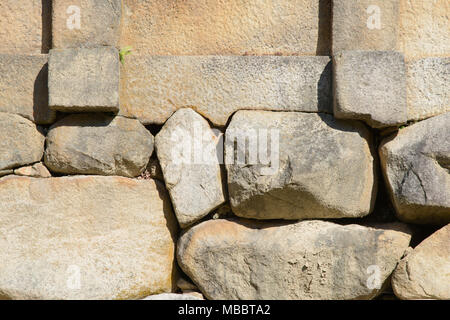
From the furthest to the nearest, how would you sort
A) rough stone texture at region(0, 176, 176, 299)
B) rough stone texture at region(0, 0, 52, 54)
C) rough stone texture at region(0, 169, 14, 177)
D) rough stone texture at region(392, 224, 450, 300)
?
rough stone texture at region(0, 0, 52, 54) < rough stone texture at region(0, 169, 14, 177) < rough stone texture at region(0, 176, 176, 299) < rough stone texture at region(392, 224, 450, 300)

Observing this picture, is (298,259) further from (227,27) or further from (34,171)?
(34,171)

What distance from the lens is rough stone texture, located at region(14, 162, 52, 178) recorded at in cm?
295

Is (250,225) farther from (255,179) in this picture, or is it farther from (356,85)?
(356,85)

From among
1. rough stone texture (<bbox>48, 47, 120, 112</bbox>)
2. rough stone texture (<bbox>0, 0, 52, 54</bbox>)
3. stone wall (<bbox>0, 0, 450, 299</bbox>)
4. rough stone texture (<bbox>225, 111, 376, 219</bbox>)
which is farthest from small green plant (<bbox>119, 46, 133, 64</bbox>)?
rough stone texture (<bbox>225, 111, 376, 219</bbox>)

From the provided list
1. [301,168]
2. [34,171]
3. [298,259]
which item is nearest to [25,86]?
[34,171]

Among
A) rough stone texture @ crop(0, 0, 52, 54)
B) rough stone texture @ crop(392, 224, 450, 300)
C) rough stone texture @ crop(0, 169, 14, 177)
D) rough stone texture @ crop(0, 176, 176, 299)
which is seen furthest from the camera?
rough stone texture @ crop(0, 0, 52, 54)

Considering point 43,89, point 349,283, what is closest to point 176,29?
point 43,89

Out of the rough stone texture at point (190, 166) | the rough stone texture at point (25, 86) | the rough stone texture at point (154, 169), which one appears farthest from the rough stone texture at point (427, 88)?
the rough stone texture at point (25, 86)

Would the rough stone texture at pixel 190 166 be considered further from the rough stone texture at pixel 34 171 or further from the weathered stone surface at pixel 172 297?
the rough stone texture at pixel 34 171

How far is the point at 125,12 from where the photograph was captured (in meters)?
3.05

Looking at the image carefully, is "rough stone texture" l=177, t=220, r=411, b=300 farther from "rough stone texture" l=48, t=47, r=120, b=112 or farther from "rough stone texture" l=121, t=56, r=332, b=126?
"rough stone texture" l=48, t=47, r=120, b=112

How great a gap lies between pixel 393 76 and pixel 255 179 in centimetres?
88

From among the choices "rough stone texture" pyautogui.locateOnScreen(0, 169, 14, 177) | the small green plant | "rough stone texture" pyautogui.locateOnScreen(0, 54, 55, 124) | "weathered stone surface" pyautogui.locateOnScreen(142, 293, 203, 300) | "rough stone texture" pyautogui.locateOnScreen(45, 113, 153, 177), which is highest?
the small green plant

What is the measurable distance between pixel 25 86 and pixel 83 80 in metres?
0.37
